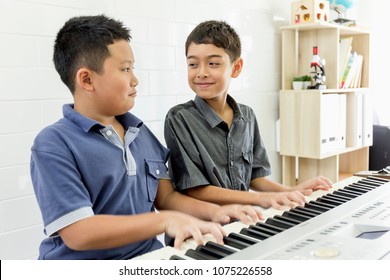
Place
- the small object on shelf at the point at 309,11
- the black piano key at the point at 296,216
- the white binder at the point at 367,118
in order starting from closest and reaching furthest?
1. the black piano key at the point at 296,216
2. the small object on shelf at the point at 309,11
3. the white binder at the point at 367,118

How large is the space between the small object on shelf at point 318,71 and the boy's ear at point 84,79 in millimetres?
1837

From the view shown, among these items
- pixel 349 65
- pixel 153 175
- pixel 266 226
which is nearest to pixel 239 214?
pixel 266 226

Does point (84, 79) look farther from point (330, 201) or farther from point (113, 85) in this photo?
point (330, 201)

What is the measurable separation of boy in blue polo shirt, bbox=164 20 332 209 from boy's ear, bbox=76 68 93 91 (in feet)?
1.25

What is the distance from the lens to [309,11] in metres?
2.61

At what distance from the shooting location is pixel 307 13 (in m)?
2.62

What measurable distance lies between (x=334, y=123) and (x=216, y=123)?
1509 mm

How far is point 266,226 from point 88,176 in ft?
1.41

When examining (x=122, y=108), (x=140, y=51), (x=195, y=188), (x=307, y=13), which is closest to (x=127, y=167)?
(x=122, y=108)

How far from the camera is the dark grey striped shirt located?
1.39 m

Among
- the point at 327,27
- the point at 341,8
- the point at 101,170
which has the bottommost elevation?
the point at 101,170

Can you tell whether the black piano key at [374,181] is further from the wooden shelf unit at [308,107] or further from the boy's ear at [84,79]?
the wooden shelf unit at [308,107]

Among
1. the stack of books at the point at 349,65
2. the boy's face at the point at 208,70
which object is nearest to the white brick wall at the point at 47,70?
the boy's face at the point at 208,70

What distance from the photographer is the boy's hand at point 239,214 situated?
0.96 meters
